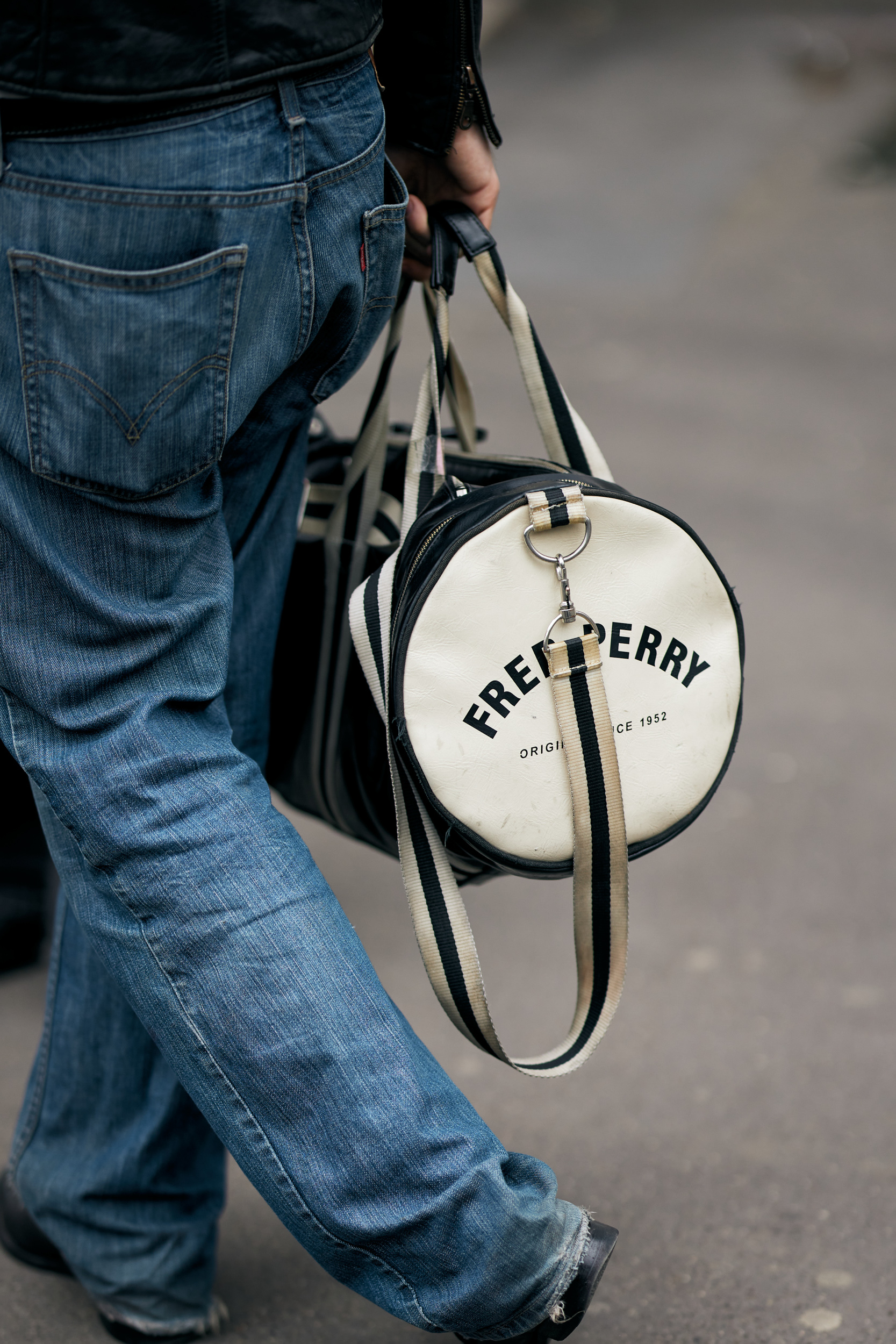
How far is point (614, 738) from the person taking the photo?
4.37ft

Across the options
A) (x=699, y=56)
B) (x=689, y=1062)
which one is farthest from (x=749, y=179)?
(x=689, y=1062)

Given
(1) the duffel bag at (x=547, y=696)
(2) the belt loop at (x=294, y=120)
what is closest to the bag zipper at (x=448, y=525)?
(1) the duffel bag at (x=547, y=696)

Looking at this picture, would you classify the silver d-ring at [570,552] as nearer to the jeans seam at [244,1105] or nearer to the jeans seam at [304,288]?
the jeans seam at [304,288]

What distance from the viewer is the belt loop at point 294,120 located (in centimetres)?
115

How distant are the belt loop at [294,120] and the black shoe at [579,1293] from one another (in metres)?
0.99

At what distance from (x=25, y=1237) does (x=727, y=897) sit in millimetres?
1357

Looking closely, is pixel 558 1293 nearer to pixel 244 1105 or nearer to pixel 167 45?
pixel 244 1105

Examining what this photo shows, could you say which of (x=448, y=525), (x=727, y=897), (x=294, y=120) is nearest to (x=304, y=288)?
(x=294, y=120)

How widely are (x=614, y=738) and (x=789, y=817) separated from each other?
5.14 ft

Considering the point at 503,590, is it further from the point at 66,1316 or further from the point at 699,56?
the point at 699,56

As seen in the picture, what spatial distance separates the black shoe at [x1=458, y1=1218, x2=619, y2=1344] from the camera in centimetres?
127

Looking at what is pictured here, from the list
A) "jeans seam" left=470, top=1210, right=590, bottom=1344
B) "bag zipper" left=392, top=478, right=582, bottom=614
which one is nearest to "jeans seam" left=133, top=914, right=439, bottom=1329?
"jeans seam" left=470, top=1210, right=590, bottom=1344

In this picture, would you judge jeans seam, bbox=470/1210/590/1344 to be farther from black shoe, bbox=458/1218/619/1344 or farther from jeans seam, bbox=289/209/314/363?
jeans seam, bbox=289/209/314/363

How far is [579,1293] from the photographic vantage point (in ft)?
4.18
